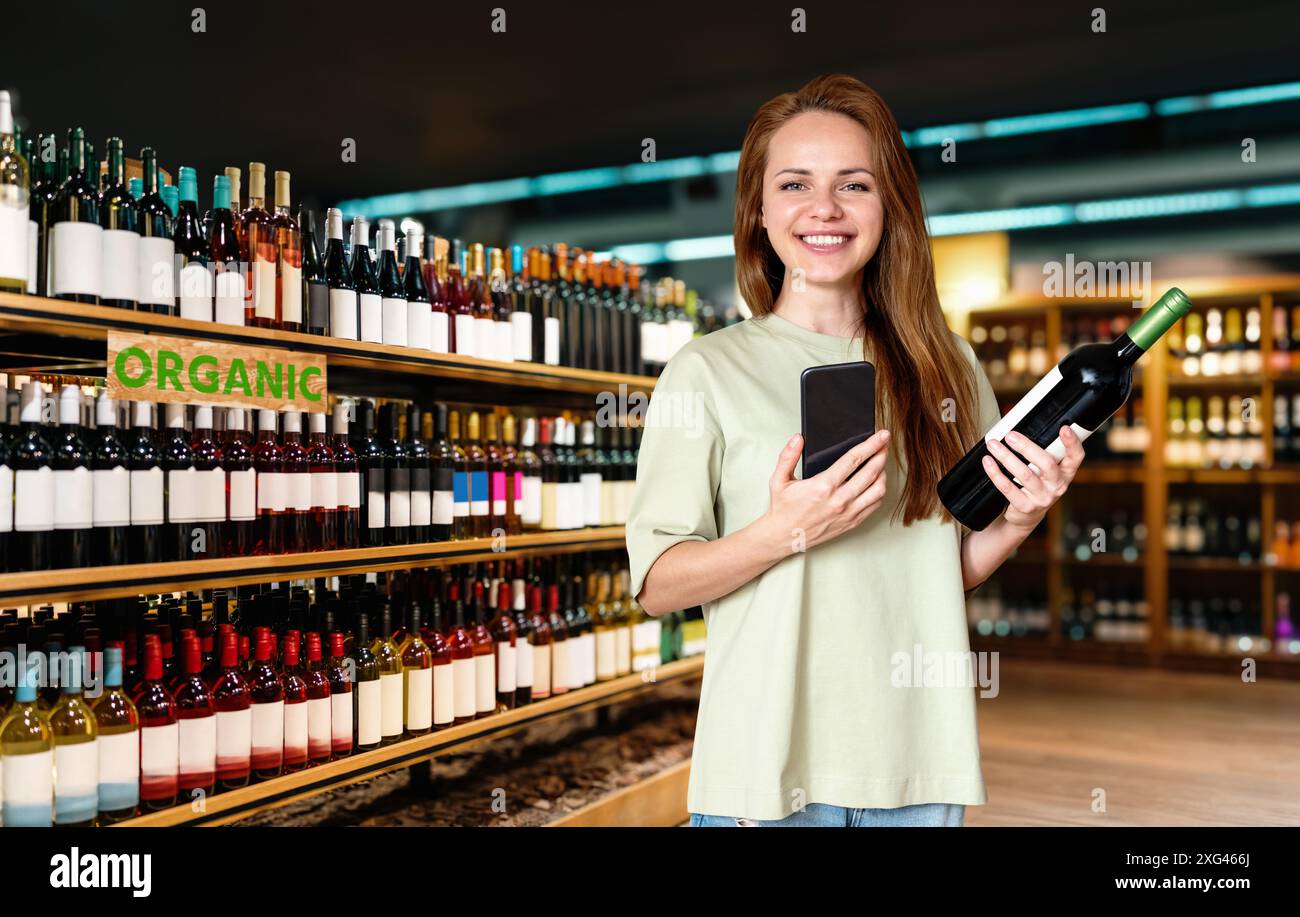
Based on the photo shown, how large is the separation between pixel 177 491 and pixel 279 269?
1.91 ft

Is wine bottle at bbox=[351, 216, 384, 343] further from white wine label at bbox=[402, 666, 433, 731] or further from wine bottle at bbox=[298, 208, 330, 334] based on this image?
white wine label at bbox=[402, 666, 433, 731]

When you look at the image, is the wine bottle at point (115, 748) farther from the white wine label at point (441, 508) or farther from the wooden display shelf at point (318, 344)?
the white wine label at point (441, 508)

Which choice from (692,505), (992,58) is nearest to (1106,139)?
(992,58)

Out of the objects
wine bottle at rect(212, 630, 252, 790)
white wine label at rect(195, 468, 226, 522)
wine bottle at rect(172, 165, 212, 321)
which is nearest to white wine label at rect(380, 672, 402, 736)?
wine bottle at rect(212, 630, 252, 790)

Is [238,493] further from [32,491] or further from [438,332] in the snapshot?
[438,332]

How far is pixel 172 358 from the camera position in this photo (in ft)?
7.30

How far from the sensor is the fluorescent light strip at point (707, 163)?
19.6 feet

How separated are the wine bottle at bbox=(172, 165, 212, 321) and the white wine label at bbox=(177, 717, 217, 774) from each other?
0.85 meters

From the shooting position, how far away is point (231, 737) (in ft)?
7.68

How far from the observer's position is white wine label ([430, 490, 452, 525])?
117 inches

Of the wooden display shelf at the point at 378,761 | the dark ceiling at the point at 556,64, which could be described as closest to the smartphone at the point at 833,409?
the wooden display shelf at the point at 378,761

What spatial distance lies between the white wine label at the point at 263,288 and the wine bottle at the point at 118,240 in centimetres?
29
